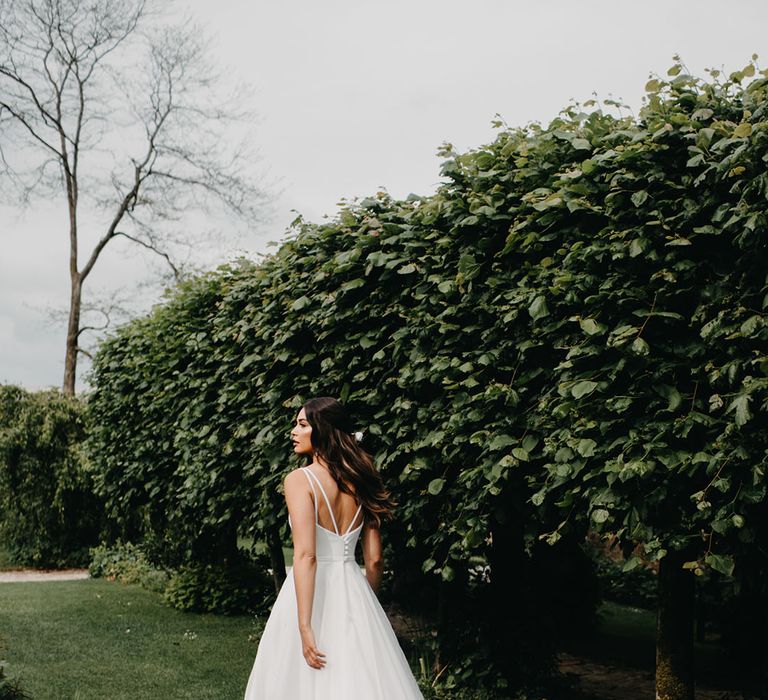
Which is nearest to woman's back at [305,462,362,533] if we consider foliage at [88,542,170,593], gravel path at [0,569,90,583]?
foliage at [88,542,170,593]

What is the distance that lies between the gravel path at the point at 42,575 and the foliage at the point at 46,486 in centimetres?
25

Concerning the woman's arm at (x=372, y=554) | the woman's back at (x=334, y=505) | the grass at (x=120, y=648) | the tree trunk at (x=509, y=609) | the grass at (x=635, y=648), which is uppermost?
the woman's back at (x=334, y=505)

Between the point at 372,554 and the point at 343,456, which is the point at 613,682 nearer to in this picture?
the point at 372,554

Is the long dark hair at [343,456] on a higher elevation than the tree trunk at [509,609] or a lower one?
higher

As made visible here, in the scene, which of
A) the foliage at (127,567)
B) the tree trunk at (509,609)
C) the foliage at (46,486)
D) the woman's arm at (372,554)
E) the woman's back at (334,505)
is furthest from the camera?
the foliage at (46,486)

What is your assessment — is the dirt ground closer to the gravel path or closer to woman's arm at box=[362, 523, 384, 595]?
woman's arm at box=[362, 523, 384, 595]

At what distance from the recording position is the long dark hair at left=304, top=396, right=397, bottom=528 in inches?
175

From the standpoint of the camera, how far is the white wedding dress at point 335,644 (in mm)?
4262

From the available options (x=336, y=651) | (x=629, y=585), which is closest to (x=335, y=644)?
(x=336, y=651)

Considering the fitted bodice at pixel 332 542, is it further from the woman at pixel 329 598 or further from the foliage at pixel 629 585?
the foliage at pixel 629 585

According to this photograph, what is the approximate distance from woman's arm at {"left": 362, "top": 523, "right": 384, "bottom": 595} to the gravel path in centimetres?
1336

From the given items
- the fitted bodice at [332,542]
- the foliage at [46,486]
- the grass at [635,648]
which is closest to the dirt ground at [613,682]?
the grass at [635,648]

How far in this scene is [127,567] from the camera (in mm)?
15586

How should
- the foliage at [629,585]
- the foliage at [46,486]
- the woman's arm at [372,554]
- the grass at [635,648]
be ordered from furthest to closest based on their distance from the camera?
the foliage at [46,486] → the foliage at [629,585] → the grass at [635,648] → the woman's arm at [372,554]
